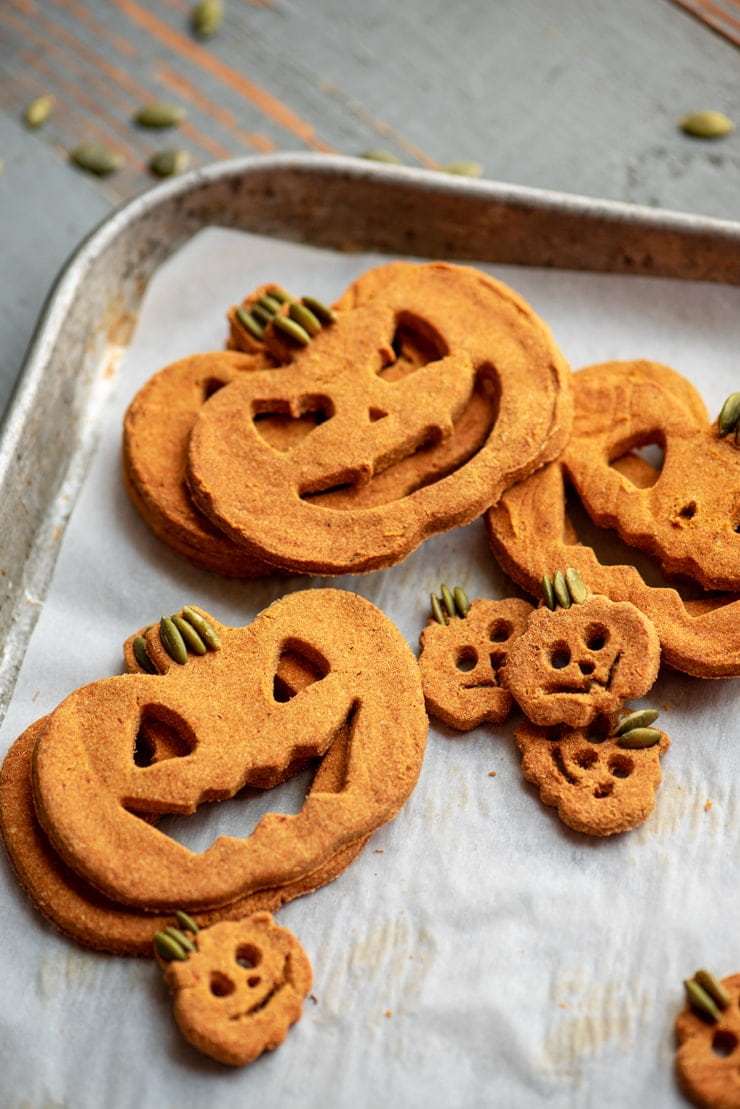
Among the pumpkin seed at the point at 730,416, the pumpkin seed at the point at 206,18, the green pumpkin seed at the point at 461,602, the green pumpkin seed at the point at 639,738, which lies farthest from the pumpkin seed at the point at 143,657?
the pumpkin seed at the point at 206,18

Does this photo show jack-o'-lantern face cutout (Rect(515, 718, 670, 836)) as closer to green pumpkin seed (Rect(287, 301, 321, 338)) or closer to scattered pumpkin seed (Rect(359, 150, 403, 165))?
green pumpkin seed (Rect(287, 301, 321, 338))

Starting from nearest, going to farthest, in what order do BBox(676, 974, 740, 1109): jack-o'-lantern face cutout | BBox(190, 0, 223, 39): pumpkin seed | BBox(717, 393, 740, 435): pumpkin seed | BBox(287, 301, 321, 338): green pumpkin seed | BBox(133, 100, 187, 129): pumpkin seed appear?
BBox(676, 974, 740, 1109): jack-o'-lantern face cutout
BBox(717, 393, 740, 435): pumpkin seed
BBox(287, 301, 321, 338): green pumpkin seed
BBox(133, 100, 187, 129): pumpkin seed
BBox(190, 0, 223, 39): pumpkin seed

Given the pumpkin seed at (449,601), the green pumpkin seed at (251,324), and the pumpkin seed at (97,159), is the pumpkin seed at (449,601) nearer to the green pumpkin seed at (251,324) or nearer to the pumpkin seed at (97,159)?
the green pumpkin seed at (251,324)

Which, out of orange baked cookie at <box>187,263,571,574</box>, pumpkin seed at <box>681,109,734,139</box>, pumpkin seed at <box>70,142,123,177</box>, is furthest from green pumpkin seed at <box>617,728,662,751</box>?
pumpkin seed at <box>70,142,123,177</box>

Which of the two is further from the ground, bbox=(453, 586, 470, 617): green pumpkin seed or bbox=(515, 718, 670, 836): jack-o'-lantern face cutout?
bbox=(453, 586, 470, 617): green pumpkin seed

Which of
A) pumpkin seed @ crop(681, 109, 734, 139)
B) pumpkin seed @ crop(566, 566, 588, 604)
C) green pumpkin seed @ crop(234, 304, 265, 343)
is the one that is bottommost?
pumpkin seed @ crop(566, 566, 588, 604)
